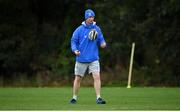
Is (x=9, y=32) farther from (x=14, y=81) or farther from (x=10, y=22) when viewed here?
(x=14, y=81)

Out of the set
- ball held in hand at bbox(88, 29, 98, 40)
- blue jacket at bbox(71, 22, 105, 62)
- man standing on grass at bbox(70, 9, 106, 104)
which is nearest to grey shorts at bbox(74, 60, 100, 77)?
man standing on grass at bbox(70, 9, 106, 104)

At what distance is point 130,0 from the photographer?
36.7m

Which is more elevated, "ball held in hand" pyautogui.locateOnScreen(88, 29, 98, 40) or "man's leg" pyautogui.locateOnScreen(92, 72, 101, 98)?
"ball held in hand" pyautogui.locateOnScreen(88, 29, 98, 40)

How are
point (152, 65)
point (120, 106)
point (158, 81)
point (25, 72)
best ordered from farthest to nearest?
point (25, 72) < point (152, 65) < point (158, 81) < point (120, 106)

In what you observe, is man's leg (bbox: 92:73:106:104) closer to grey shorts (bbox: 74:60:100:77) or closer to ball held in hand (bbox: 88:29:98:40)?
grey shorts (bbox: 74:60:100:77)

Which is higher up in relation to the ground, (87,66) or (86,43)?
(86,43)

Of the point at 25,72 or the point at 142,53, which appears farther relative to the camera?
the point at 25,72

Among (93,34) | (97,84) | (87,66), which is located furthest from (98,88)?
(93,34)

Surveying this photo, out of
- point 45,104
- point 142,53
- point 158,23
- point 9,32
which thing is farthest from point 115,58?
point 45,104

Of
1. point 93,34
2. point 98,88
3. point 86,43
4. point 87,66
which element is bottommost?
point 98,88

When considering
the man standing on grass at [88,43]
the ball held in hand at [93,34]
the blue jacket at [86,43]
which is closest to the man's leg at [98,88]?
the man standing on grass at [88,43]

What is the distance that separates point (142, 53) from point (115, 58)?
1.51m

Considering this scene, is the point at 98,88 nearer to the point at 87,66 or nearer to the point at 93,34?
the point at 87,66

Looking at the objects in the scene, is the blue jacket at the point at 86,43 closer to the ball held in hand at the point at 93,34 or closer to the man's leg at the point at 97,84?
the ball held in hand at the point at 93,34
